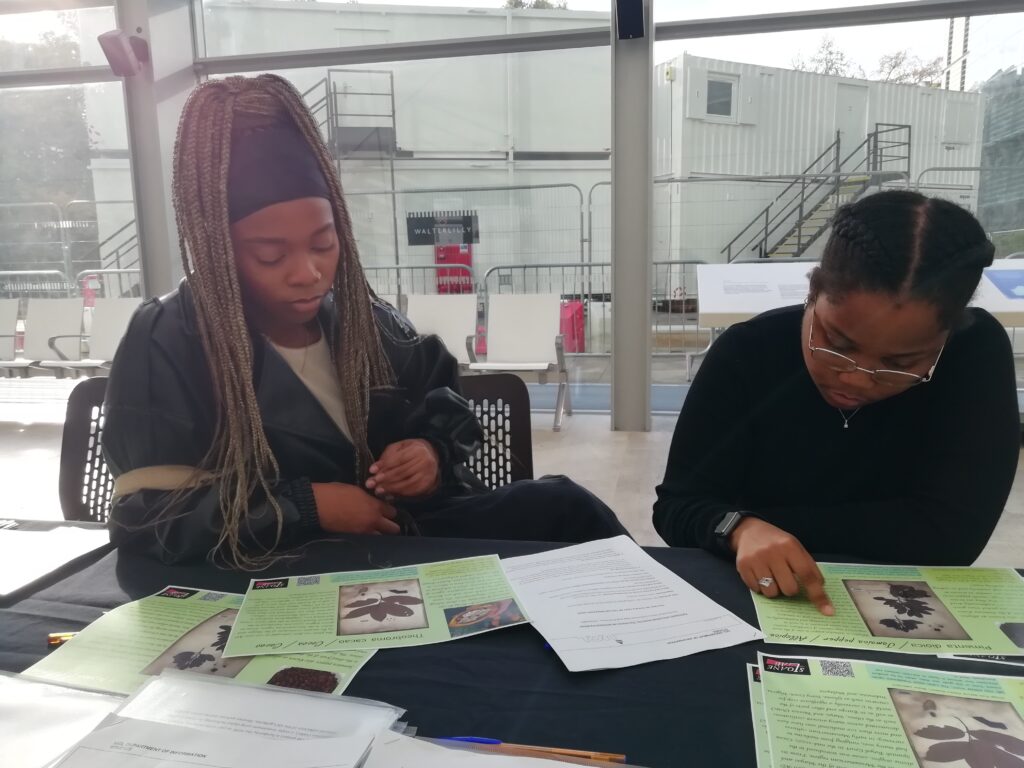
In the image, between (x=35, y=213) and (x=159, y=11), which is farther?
(x=35, y=213)

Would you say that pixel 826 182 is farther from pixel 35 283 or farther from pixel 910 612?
pixel 35 283

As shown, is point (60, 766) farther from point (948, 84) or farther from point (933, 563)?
point (948, 84)

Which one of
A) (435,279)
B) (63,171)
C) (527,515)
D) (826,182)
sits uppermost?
(63,171)

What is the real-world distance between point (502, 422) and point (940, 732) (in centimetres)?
107

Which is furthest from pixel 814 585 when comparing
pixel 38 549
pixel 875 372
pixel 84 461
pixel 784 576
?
pixel 84 461

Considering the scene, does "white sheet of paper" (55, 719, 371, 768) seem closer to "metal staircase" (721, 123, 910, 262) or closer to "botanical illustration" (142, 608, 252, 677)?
"botanical illustration" (142, 608, 252, 677)

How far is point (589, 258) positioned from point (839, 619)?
374 cm

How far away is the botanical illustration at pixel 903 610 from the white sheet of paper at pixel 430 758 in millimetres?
422

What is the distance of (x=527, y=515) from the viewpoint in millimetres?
1197

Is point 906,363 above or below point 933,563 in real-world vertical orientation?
above

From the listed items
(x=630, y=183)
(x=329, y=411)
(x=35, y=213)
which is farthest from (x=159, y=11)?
(x=329, y=411)

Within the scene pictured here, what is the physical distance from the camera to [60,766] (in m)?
0.52

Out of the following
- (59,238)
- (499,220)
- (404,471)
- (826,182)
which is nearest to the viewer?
(404,471)

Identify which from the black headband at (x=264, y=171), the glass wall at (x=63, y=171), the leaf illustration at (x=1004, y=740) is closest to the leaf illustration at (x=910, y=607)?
the leaf illustration at (x=1004, y=740)
